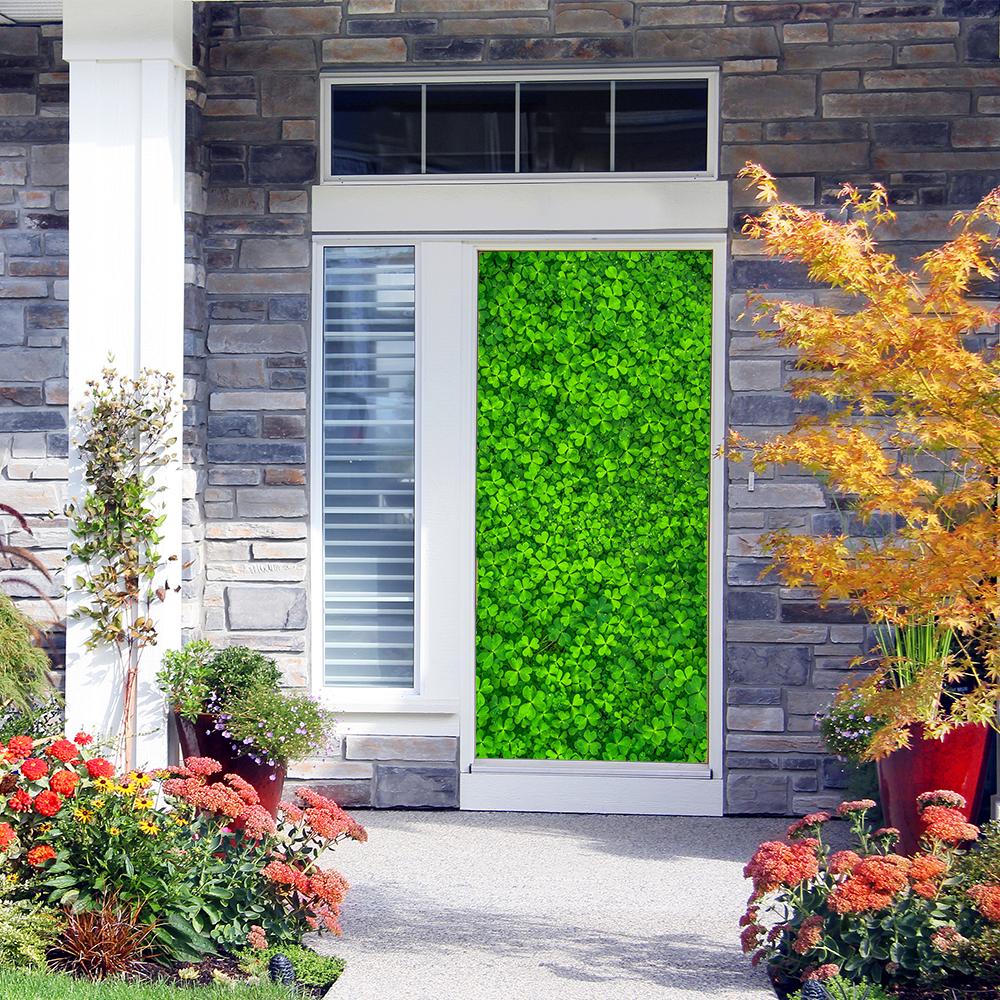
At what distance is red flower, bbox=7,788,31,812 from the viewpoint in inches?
168

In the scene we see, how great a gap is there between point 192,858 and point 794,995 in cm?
182

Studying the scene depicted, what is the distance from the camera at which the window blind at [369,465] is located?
262 inches

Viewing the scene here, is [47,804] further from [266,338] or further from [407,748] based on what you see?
[266,338]

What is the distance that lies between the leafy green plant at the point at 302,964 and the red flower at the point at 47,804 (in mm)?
712

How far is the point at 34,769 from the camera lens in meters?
4.36

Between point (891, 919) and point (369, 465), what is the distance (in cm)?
349

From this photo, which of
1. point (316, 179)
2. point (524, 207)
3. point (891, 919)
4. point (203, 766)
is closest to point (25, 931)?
point (203, 766)

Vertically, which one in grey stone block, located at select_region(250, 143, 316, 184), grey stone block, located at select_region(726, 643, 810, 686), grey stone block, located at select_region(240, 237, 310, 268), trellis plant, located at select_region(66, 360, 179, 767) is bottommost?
grey stone block, located at select_region(726, 643, 810, 686)

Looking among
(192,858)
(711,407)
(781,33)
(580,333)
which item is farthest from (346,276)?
(192,858)

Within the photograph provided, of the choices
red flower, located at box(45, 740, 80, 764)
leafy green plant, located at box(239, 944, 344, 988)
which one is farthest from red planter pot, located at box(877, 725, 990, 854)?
red flower, located at box(45, 740, 80, 764)

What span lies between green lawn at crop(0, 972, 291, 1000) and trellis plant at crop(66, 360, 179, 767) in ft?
5.63

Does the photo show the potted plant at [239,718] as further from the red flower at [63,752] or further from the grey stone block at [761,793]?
the grey stone block at [761,793]

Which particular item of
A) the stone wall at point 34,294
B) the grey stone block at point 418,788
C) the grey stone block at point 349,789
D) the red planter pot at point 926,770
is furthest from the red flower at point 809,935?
the stone wall at point 34,294

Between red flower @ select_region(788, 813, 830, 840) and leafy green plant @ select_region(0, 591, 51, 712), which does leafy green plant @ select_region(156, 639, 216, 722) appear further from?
red flower @ select_region(788, 813, 830, 840)
